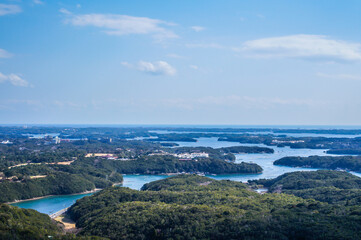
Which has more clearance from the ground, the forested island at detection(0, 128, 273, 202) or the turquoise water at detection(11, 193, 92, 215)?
the forested island at detection(0, 128, 273, 202)

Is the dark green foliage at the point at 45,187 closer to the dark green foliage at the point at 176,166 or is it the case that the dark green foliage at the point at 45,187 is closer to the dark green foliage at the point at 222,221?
the dark green foliage at the point at 222,221

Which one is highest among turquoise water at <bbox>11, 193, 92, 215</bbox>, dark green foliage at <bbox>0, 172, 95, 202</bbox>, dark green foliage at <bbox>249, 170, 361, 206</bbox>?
dark green foliage at <bbox>249, 170, 361, 206</bbox>

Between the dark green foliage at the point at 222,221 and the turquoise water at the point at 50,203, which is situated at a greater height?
the dark green foliage at the point at 222,221

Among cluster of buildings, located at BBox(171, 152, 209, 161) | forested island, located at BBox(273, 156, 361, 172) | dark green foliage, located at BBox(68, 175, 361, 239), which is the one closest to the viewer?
dark green foliage, located at BBox(68, 175, 361, 239)

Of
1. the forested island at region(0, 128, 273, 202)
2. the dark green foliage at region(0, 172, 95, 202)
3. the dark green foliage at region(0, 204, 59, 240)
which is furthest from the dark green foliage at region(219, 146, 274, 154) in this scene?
the dark green foliage at region(0, 204, 59, 240)

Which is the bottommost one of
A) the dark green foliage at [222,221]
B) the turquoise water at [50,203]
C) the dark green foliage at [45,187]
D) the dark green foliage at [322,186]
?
the turquoise water at [50,203]

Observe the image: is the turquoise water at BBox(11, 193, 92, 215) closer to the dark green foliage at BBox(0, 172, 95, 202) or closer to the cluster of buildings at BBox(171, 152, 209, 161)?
the dark green foliage at BBox(0, 172, 95, 202)

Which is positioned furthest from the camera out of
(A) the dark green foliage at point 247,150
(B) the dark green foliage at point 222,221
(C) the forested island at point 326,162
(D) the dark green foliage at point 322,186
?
(A) the dark green foliage at point 247,150

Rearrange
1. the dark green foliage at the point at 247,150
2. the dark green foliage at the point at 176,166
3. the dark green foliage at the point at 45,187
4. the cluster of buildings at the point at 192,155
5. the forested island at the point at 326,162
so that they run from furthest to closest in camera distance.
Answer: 1. the dark green foliage at the point at 247,150
2. the cluster of buildings at the point at 192,155
3. the forested island at the point at 326,162
4. the dark green foliage at the point at 176,166
5. the dark green foliage at the point at 45,187

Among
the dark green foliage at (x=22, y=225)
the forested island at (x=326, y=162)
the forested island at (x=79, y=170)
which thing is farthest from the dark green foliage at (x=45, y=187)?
the forested island at (x=326, y=162)
